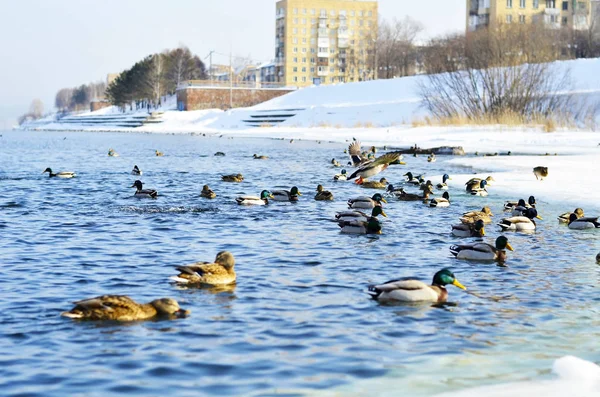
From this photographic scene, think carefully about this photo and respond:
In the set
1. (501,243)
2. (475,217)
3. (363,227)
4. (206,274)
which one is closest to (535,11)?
(475,217)

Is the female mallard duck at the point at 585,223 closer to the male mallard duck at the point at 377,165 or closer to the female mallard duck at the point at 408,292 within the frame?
the male mallard duck at the point at 377,165

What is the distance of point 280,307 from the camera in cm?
948

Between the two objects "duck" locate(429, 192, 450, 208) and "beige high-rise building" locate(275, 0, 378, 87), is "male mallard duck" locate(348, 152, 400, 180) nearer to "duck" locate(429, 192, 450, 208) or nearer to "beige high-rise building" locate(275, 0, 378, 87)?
"duck" locate(429, 192, 450, 208)

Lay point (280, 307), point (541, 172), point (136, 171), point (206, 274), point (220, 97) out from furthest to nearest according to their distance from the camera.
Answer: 1. point (220, 97)
2. point (136, 171)
3. point (541, 172)
4. point (206, 274)
5. point (280, 307)

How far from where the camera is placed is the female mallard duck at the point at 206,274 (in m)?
10.3

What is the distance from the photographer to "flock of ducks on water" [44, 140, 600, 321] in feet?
28.6

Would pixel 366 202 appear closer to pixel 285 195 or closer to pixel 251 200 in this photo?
pixel 285 195

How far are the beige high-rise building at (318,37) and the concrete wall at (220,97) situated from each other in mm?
35650

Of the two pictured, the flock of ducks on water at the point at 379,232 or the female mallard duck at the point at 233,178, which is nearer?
the flock of ducks on water at the point at 379,232

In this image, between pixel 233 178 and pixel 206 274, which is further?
pixel 233 178

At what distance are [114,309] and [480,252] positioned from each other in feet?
19.4

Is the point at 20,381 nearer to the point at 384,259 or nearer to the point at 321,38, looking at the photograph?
the point at 384,259

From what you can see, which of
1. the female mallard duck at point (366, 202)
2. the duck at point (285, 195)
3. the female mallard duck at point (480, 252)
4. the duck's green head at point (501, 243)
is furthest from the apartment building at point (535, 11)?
the female mallard duck at point (480, 252)

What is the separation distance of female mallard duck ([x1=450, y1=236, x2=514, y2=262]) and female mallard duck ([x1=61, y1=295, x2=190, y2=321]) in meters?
5.27
